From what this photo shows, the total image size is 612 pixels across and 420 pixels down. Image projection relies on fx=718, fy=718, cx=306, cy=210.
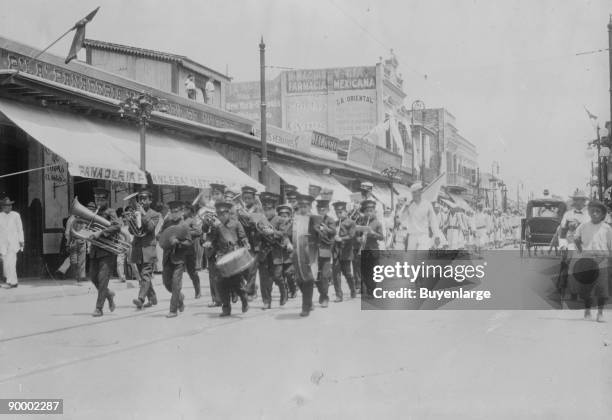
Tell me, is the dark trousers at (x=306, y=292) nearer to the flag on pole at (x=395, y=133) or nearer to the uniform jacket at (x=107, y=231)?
the uniform jacket at (x=107, y=231)

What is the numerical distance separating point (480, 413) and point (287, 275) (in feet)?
20.0

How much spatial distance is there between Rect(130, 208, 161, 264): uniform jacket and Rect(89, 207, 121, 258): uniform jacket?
26.5 inches

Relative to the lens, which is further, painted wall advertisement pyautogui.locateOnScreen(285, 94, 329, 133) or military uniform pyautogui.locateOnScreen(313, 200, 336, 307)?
painted wall advertisement pyautogui.locateOnScreen(285, 94, 329, 133)

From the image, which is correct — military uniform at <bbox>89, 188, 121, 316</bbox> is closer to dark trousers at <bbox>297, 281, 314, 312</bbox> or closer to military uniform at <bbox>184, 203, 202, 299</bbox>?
military uniform at <bbox>184, 203, 202, 299</bbox>

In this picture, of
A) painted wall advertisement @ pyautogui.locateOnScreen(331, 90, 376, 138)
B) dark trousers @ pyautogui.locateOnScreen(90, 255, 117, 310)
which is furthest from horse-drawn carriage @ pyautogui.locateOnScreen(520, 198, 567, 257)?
painted wall advertisement @ pyautogui.locateOnScreen(331, 90, 376, 138)

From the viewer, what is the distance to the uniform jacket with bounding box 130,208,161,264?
1050 centimetres

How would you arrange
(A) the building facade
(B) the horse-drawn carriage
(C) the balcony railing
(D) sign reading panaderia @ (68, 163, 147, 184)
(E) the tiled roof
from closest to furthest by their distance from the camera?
(D) sign reading panaderia @ (68, 163, 147, 184), (A) the building facade, (B) the horse-drawn carriage, (E) the tiled roof, (C) the balcony railing

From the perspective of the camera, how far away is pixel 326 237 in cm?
1055

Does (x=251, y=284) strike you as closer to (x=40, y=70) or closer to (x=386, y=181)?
(x=40, y=70)

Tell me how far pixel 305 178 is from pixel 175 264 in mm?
16944

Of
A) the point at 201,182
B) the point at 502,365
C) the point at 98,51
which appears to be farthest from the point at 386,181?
the point at 502,365

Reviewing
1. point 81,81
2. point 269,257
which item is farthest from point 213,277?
point 81,81

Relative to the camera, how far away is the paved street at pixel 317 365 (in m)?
5.25

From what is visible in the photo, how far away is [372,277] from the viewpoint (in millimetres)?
11719
